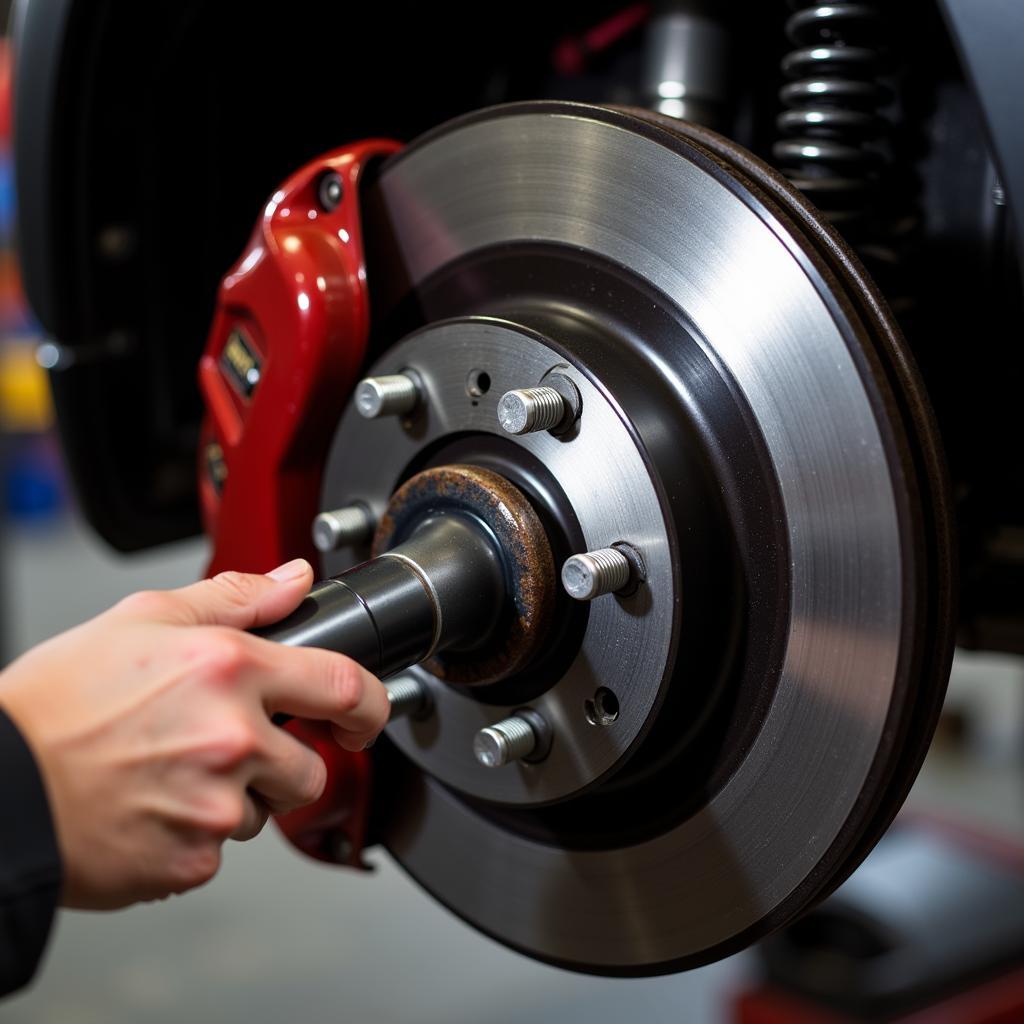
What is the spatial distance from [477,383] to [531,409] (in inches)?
2.1

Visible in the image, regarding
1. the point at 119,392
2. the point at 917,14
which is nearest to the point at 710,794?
the point at 917,14

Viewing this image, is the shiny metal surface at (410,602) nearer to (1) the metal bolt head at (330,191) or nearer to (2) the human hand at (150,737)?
(2) the human hand at (150,737)

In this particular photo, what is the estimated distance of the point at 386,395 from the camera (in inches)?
22.0

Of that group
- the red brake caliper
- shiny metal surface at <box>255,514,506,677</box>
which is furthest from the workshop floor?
shiny metal surface at <box>255,514,506,677</box>

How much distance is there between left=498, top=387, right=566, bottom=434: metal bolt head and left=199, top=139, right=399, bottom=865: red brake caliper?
0.15 meters

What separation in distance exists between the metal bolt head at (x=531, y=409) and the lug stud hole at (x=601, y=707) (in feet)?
0.38

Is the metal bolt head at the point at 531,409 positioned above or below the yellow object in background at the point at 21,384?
above

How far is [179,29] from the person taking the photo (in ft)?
2.67

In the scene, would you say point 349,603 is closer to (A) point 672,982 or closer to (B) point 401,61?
(B) point 401,61

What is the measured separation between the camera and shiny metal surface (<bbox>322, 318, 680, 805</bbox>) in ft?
1.63

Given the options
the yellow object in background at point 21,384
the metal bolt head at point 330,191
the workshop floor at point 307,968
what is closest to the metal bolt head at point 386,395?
the metal bolt head at point 330,191

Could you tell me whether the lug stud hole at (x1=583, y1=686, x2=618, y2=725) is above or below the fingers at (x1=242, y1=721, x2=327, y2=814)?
below

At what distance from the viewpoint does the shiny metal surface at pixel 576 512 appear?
50cm

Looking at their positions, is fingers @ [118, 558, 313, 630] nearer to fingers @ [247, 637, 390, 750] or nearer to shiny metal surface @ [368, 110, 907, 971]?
fingers @ [247, 637, 390, 750]
